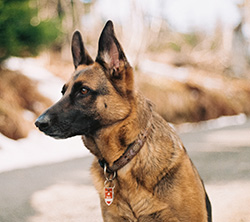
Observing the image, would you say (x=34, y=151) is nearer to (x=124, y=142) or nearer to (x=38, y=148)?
→ (x=38, y=148)

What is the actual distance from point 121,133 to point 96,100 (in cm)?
26

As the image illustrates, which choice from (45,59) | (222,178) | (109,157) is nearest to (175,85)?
(45,59)

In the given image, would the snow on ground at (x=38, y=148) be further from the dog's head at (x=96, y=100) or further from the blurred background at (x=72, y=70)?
the dog's head at (x=96, y=100)

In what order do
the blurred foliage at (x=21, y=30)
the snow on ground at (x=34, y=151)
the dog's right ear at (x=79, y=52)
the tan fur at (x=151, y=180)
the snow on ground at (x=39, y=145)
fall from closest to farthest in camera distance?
the tan fur at (x=151, y=180)
the dog's right ear at (x=79, y=52)
the snow on ground at (x=34, y=151)
the snow on ground at (x=39, y=145)
the blurred foliage at (x=21, y=30)

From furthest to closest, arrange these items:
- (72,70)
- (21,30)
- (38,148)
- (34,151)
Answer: (72,70)
(21,30)
(38,148)
(34,151)

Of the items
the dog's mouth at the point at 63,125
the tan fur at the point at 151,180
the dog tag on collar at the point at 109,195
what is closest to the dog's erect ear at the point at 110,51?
the tan fur at the point at 151,180

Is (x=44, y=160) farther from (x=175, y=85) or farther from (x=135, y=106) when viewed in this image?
(x=175, y=85)

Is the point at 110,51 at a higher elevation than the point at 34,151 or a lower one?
higher

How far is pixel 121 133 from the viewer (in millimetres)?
2186

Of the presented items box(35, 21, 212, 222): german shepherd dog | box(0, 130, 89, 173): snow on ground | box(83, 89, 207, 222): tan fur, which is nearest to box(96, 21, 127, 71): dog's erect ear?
box(35, 21, 212, 222): german shepherd dog

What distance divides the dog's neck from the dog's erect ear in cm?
27

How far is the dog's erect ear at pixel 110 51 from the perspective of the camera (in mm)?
2189

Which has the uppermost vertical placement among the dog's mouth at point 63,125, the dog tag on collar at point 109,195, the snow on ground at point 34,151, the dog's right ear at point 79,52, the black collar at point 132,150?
the dog's right ear at point 79,52

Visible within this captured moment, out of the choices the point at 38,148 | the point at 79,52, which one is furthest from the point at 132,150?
the point at 38,148
